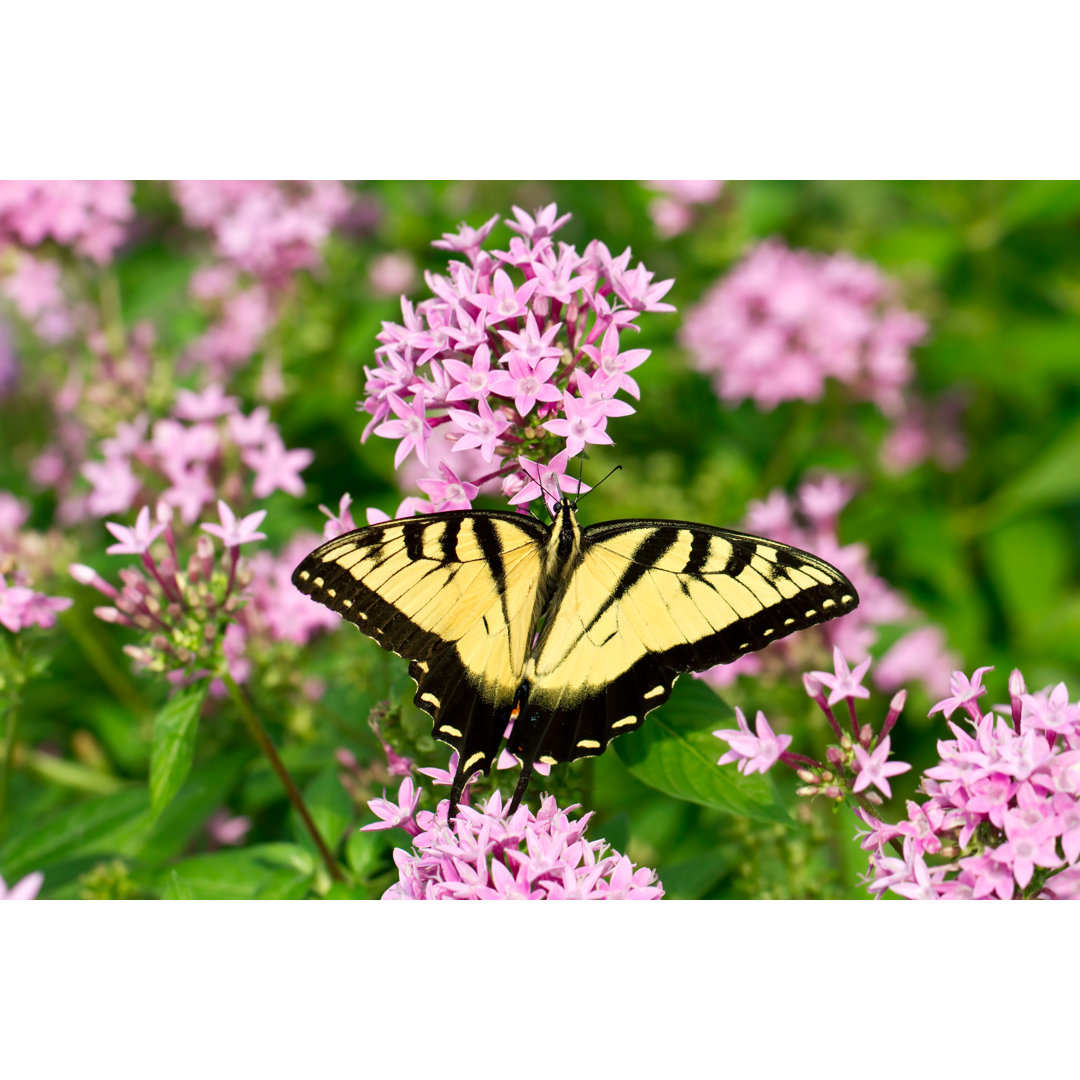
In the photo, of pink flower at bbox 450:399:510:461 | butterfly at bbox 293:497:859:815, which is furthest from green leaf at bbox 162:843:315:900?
pink flower at bbox 450:399:510:461

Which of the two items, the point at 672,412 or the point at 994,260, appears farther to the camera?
the point at 994,260

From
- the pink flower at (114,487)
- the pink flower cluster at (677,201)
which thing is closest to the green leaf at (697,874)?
the pink flower at (114,487)

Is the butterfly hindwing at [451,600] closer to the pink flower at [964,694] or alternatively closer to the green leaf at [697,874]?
the green leaf at [697,874]

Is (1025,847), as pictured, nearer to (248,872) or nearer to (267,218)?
(248,872)

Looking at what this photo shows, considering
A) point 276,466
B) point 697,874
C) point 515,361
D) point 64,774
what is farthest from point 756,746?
point 64,774

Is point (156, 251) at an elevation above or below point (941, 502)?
above

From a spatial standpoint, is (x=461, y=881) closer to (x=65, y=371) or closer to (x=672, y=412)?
(x=672, y=412)
